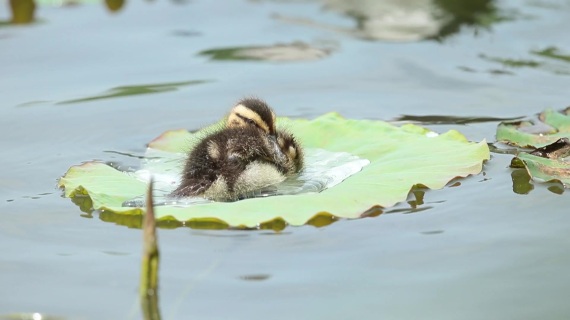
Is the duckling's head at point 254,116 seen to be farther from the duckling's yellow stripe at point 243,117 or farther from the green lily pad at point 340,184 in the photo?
the green lily pad at point 340,184

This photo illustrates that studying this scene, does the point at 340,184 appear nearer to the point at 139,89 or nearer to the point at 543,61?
the point at 139,89

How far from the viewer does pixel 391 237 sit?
4930mm

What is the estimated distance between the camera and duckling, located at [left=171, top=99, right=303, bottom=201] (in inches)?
216

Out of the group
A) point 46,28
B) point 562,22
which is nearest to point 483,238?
point 562,22

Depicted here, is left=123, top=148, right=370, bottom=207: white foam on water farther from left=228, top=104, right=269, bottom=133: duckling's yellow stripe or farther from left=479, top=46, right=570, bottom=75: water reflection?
left=479, top=46, right=570, bottom=75: water reflection

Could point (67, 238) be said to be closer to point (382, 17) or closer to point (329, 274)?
point (329, 274)

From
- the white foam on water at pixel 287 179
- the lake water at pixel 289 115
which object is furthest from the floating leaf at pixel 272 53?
the white foam on water at pixel 287 179

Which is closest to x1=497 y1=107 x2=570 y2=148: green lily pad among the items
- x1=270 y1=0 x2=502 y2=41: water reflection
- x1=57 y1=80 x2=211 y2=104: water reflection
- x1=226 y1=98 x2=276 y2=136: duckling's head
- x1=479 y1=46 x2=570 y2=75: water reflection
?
x1=226 y1=98 x2=276 y2=136: duckling's head

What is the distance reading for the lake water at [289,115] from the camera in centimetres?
433

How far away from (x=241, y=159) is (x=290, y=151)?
1.24 feet

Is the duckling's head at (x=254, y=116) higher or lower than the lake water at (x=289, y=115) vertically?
higher

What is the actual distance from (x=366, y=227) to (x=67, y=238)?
138 cm

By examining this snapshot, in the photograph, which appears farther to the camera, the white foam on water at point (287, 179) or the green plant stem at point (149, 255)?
the white foam on water at point (287, 179)

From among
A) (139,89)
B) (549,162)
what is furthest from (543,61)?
(139,89)
